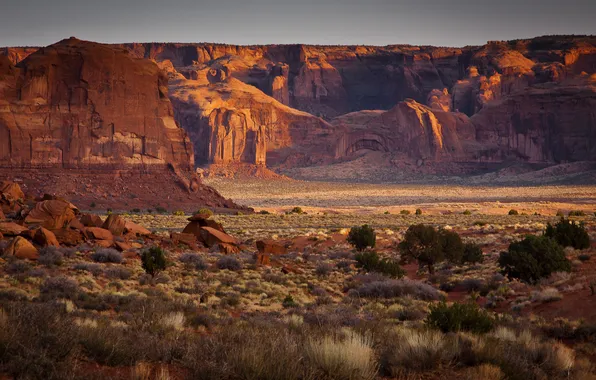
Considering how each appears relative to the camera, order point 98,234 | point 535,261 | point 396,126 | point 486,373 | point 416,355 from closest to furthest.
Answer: point 486,373 < point 416,355 < point 535,261 < point 98,234 < point 396,126

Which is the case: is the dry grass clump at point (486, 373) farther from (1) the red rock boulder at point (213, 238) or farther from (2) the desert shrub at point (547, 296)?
(1) the red rock boulder at point (213, 238)

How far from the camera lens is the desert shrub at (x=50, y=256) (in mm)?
19031

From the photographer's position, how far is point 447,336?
30.4ft

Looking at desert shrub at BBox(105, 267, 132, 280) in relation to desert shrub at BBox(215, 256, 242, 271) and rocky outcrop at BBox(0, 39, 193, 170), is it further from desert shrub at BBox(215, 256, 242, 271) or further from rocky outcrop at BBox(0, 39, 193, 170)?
rocky outcrop at BBox(0, 39, 193, 170)

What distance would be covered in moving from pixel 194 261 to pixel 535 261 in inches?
437

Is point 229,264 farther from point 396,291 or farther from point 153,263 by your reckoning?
point 396,291

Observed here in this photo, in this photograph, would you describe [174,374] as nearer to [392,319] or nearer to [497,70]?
[392,319]

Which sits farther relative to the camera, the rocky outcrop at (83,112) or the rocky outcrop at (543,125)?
the rocky outcrop at (543,125)

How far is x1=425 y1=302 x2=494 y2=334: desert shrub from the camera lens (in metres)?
10.6

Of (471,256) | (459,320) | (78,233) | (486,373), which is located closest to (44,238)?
(78,233)

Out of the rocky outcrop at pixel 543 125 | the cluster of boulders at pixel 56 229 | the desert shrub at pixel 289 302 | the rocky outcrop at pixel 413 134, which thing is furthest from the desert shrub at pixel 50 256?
the rocky outcrop at pixel 543 125

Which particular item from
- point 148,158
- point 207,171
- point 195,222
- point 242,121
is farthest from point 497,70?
point 195,222

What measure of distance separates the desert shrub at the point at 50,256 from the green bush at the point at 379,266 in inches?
401

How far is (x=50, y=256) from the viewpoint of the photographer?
1955 cm
